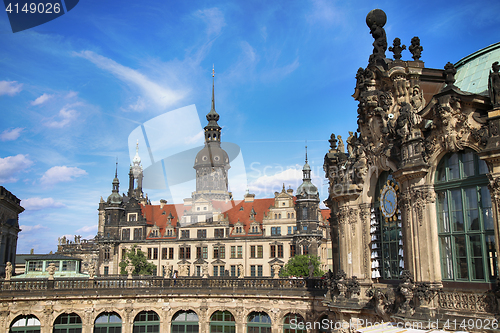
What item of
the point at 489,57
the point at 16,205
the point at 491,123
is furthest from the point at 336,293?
the point at 16,205

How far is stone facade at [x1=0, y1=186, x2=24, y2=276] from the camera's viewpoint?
43.3m

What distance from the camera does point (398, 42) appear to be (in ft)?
59.6

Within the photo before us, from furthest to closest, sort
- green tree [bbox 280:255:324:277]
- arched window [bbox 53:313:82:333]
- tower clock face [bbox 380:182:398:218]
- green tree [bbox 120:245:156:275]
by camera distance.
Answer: green tree [bbox 120:245:156:275], green tree [bbox 280:255:324:277], arched window [bbox 53:313:82:333], tower clock face [bbox 380:182:398:218]

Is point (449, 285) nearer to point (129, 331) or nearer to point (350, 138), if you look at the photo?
point (350, 138)

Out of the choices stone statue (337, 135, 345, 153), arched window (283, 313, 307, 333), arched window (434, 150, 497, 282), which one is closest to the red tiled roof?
arched window (283, 313, 307, 333)

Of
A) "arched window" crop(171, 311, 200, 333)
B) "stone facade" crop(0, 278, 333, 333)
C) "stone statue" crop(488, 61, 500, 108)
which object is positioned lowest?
"arched window" crop(171, 311, 200, 333)

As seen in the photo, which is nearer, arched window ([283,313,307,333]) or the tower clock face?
the tower clock face

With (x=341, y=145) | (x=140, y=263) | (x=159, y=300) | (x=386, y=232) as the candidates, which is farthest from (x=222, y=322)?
(x=140, y=263)

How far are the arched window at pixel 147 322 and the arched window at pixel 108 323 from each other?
109 cm

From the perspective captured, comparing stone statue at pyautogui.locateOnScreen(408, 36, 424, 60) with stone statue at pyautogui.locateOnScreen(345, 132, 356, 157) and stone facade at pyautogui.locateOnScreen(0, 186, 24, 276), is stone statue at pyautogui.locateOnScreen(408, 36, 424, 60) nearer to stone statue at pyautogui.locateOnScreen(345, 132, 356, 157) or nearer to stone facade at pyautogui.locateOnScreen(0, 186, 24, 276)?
stone statue at pyautogui.locateOnScreen(345, 132, 356, 157)

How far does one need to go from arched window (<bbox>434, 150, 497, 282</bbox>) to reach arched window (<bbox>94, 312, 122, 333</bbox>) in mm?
21306

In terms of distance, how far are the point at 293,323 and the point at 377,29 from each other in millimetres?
17909

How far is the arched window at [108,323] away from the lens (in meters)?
28.2

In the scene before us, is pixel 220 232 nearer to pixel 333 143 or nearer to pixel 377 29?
pixel 333 143
